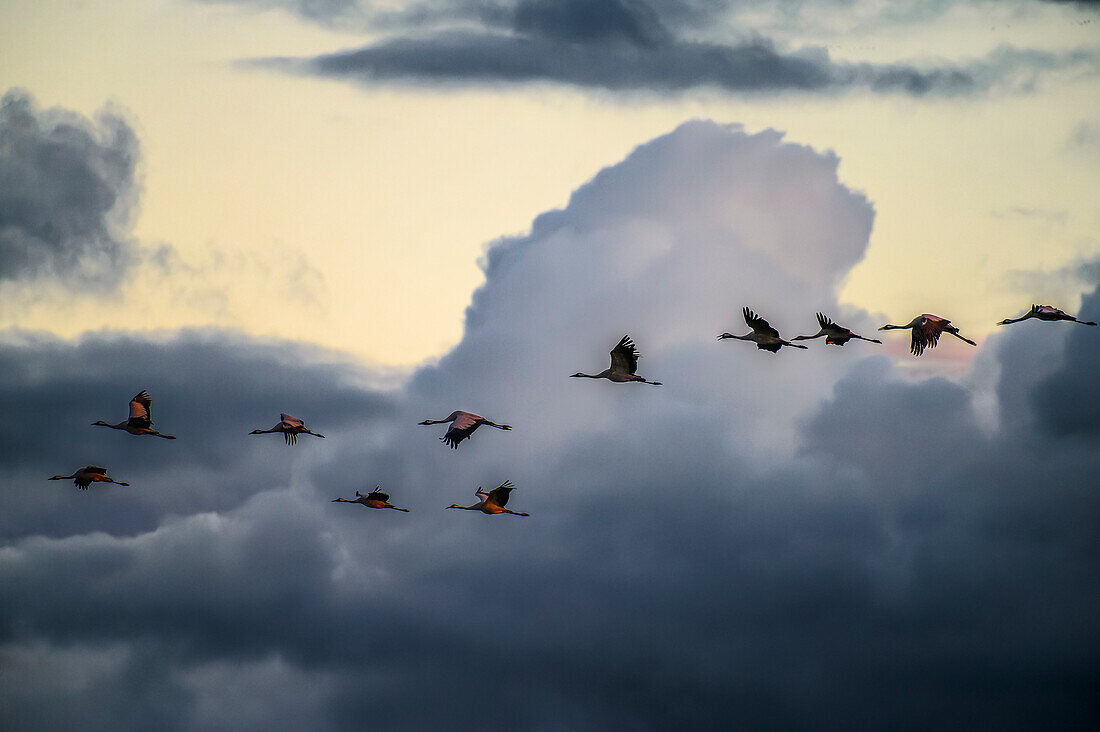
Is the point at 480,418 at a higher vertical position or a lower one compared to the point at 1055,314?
lower

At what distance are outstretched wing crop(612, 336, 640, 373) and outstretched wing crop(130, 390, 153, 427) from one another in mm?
28090

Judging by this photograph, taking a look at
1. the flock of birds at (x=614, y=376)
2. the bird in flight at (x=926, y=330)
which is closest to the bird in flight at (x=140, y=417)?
the flock of birds at (x=614, y=376)

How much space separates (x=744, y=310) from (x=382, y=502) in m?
29.1

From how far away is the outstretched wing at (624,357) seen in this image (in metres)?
92.1

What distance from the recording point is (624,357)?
92.6 metres

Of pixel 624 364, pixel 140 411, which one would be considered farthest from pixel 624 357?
pixel 140 411

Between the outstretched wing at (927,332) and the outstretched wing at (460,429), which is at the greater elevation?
the outstretched wing at (927,332)

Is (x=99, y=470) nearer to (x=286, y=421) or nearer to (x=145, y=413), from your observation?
(x=145, y=413)

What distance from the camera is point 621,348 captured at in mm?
92188

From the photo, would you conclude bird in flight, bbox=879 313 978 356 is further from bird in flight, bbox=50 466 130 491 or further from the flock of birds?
bird in flight, bbox=50 466 130 491

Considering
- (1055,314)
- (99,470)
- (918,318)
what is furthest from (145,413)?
(1055,314)

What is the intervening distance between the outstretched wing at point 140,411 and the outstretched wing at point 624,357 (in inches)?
1106

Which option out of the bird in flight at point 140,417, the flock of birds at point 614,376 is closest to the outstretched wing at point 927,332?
the flock of birds at point 614,376

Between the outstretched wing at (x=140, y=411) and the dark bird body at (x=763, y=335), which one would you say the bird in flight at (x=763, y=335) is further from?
the outstretched wing at (x=140, y=411)
